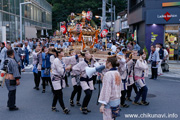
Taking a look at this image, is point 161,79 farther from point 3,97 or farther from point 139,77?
point 3,97

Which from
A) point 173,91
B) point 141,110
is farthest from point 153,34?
point 141,110

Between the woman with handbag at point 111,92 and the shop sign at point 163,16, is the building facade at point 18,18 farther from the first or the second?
the woman with handbag at point 111,92

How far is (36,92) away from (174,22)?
44.1 ft

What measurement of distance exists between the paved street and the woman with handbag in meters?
2.04

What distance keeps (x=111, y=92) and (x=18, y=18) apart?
31030mm

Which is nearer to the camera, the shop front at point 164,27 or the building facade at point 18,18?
the shop front at point 164,27

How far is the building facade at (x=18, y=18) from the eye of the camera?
26.1 metres

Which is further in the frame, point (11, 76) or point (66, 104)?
point (66, 104)

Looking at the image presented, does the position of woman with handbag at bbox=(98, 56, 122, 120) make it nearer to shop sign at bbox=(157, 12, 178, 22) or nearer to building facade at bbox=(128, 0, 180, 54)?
building facade at bbox=(128, 0, 180, 54)

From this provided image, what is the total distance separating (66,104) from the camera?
24.3ft

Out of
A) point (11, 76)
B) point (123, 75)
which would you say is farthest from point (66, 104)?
point (123, 75)

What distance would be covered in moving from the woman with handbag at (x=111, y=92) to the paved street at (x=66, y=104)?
204cm

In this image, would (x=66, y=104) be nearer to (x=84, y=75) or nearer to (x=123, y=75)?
(x=84, y=75)

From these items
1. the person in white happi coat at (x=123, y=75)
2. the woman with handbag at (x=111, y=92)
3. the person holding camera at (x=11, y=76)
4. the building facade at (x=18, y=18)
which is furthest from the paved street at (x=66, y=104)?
the building facade at (x=18, y=18)
